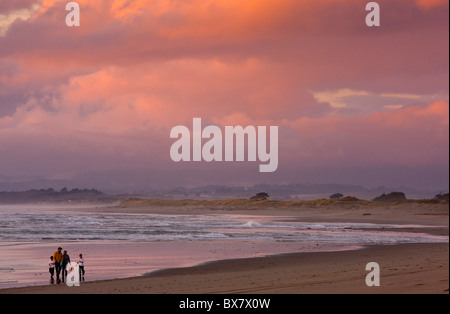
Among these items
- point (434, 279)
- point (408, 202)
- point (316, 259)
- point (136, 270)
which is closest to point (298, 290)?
Result: point (434, 279)

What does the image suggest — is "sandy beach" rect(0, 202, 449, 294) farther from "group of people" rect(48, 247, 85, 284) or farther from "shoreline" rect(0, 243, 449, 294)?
"group of people" rect(48, 247, 85, 284)

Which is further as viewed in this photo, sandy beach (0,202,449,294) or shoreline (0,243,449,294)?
sandy beach (0,202,449,294)

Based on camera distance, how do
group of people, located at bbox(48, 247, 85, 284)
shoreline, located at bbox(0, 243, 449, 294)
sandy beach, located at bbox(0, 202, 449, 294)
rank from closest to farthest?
shoreline, located at bbox(0, 243, 449, 294)
sandy beach, located at bbox(0, 202, 449, 294)
group of people, located at bbox(48, 247, 85, 284)

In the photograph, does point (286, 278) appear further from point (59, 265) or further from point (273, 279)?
point (59, 265)

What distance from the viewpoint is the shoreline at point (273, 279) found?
1628 centimetres

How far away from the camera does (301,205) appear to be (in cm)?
11688

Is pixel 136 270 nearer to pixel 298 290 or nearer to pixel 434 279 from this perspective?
pixel 298 290

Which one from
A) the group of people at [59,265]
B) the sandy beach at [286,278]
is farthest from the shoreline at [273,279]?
the group of people at [59,265]

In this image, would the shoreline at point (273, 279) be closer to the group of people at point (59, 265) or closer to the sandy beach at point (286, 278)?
the sandy beach at point (286, 278)

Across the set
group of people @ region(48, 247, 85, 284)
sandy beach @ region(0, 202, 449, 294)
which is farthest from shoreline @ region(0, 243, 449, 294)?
group of people @ region(48, 247, 85, 284)

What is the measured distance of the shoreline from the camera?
16.3 meters
